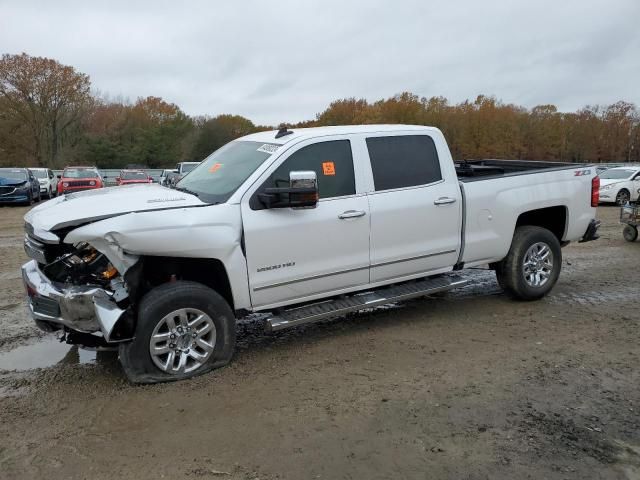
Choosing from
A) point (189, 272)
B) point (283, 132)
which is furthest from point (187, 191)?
point (283, 132)

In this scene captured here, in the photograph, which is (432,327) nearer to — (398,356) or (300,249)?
(398,356)

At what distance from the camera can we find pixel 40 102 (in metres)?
52.3

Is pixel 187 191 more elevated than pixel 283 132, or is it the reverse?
pixel 283 132

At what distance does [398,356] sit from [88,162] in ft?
197

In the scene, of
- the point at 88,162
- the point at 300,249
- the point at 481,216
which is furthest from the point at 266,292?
the point at 88,162

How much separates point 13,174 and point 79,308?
21.2m

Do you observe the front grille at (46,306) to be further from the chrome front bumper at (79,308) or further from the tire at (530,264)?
the tire at (530,264)

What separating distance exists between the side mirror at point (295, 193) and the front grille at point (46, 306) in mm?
1850

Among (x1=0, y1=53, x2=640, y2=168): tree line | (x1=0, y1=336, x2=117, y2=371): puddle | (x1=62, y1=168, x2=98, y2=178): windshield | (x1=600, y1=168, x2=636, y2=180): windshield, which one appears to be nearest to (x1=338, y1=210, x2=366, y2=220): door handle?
(x1=0, y1=336, x2=117, y2=371): puddle

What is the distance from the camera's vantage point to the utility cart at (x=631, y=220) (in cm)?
1148

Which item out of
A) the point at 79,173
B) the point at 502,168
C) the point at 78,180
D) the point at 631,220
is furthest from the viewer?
the point at 79,173

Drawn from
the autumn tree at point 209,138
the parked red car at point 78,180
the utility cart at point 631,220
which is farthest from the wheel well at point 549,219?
the autumn tree at point 209,138

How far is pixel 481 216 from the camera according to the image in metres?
6.07

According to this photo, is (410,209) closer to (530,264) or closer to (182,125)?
(530,264)
